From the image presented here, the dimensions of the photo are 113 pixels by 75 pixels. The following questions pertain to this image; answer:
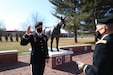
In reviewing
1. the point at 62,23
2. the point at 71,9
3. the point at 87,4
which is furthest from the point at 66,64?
the point at 71,9

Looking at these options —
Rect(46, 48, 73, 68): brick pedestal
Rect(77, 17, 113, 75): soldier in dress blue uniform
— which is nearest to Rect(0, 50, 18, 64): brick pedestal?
Rect(46, 48, 73, 68): brick pedestal

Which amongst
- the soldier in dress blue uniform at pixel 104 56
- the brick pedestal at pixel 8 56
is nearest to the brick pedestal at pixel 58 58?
the brick pedestal at pixel 8 56

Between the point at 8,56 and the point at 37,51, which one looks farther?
the point at 8,56

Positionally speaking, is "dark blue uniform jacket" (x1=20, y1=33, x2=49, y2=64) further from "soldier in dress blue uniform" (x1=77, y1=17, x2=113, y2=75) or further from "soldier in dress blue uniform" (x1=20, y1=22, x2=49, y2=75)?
"soldier in dress blue uniform" (x1=77, y1=17, x2=113, y2=75)

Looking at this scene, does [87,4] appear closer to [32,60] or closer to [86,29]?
[86,29]

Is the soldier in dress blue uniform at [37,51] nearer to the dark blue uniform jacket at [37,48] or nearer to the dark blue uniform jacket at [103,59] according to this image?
the dark blue uniform jacket at [37,48]

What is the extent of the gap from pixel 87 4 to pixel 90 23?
10.4 ft

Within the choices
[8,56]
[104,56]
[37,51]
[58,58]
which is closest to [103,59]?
[104,56]

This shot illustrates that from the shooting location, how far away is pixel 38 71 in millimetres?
4469

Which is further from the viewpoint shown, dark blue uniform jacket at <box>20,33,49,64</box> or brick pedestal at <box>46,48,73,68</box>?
brick pedestal at <box>46,48,73,68</box>

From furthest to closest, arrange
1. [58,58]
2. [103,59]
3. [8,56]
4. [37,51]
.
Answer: [8,56]
[58,58]
[37,51]
[103,59]

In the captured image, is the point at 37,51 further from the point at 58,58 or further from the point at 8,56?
the point at 8,56

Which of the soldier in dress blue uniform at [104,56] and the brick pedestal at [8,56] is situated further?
the brick pedestal at [8,56]

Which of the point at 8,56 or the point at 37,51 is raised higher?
the point at 37,51
